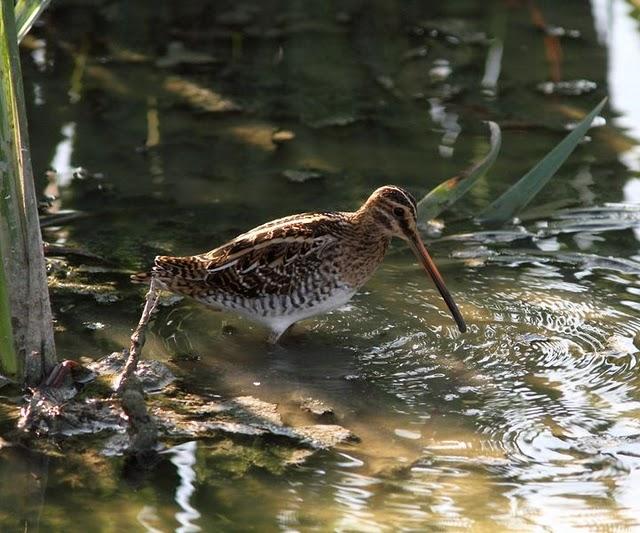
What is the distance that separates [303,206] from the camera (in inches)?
314

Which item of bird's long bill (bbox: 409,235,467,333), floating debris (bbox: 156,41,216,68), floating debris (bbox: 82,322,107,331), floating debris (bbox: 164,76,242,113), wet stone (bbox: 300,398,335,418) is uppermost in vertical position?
floating debris (bbox: 156,41,216,68)

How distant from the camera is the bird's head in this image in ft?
21.3

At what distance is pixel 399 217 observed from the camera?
654 cm

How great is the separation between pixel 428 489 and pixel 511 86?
5.44 metres

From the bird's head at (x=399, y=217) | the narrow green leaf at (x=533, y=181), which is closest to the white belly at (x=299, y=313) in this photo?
the bird's head at (x=399, y=217)

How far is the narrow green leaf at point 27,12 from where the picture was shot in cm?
526

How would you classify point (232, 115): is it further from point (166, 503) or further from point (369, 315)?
point (166, 503)

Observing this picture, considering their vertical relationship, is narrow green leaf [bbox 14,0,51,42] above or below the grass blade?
above

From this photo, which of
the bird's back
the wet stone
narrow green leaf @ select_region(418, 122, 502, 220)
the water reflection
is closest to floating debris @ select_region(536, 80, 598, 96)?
narrow green leaf @ select_region(418, 122, 502, 220)

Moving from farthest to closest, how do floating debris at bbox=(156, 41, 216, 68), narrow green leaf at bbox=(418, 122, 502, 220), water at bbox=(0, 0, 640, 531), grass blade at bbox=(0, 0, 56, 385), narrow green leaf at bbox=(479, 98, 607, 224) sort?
floating debris at bbox=(156, 41, 216, 68) → narrow green leaf at bbox=(418, 122, 502, 220) → narrow green leaf at bbox=(479, 98, 607, 224) → grass blade at bbox=(0, 0, 56, 385) → water at bbox=(0, 0, 640, 531)

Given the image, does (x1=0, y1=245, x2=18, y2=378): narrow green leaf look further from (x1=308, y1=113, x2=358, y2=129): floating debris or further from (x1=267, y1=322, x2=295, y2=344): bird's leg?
(x1=308, y1=113, x2=358, y2=129): floating debris

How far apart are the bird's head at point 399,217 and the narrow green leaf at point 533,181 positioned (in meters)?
0.89

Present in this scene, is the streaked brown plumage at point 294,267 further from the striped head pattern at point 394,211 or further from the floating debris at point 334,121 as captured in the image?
the floating debris at point 334,121

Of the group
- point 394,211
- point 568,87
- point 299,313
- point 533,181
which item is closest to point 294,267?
point 299,313
